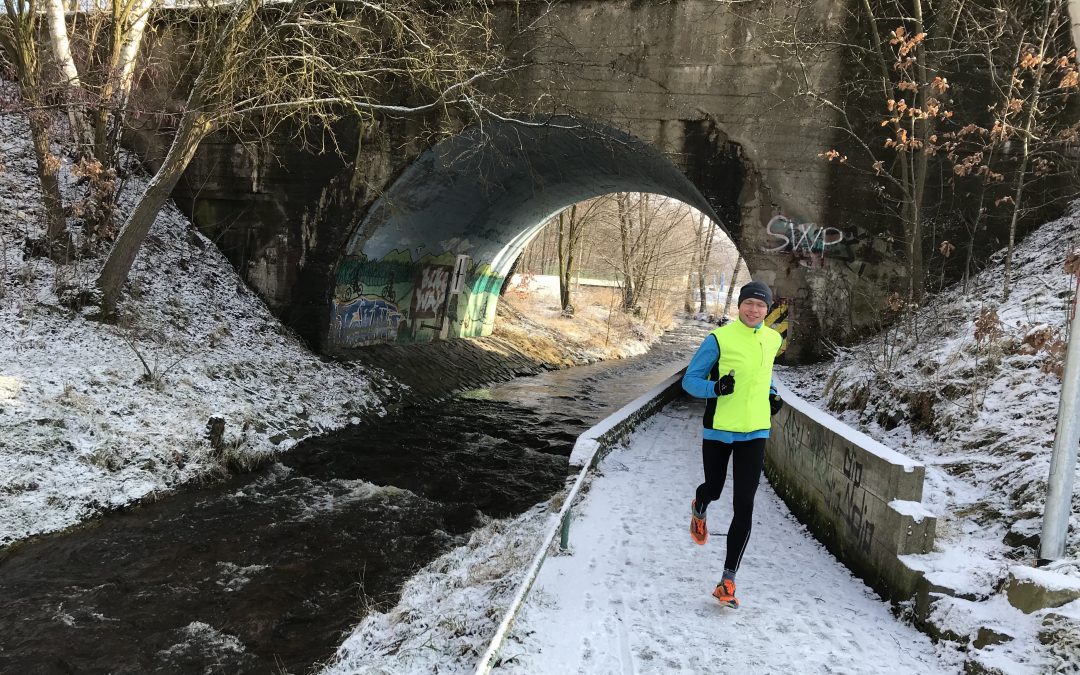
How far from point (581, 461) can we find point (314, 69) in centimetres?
733

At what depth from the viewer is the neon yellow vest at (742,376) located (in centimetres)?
400

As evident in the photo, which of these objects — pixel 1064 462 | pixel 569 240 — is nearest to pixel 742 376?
pixel 1064 462

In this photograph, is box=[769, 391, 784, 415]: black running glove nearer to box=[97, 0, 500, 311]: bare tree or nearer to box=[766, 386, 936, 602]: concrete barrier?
box=[766, 386, 936, 602]: concrete barrier

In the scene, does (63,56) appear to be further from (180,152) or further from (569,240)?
(569,240)

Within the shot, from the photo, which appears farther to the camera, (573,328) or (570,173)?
(573,328)

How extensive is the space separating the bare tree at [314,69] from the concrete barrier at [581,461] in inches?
222

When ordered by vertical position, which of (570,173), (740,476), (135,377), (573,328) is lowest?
(573,328)

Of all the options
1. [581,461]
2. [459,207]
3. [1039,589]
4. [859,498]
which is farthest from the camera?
[459,207]

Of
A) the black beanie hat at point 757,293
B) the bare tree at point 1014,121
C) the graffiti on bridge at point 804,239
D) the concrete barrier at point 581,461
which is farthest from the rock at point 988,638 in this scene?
the graffiti on bridge at point 804,239

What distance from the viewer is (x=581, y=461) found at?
700cm

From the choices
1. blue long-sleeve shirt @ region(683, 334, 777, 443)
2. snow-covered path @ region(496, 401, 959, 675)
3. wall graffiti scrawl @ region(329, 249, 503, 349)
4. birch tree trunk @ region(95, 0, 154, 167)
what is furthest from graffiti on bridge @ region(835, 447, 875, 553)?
birch tree trunk @ region(95, 0, 154, 167)

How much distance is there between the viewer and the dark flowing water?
4.66m

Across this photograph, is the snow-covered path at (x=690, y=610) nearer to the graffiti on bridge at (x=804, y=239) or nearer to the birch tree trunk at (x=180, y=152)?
the graffiti on bridge at (x=804, y=239)

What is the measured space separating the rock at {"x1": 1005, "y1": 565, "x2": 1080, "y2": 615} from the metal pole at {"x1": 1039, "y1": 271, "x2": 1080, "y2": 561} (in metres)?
0.34
